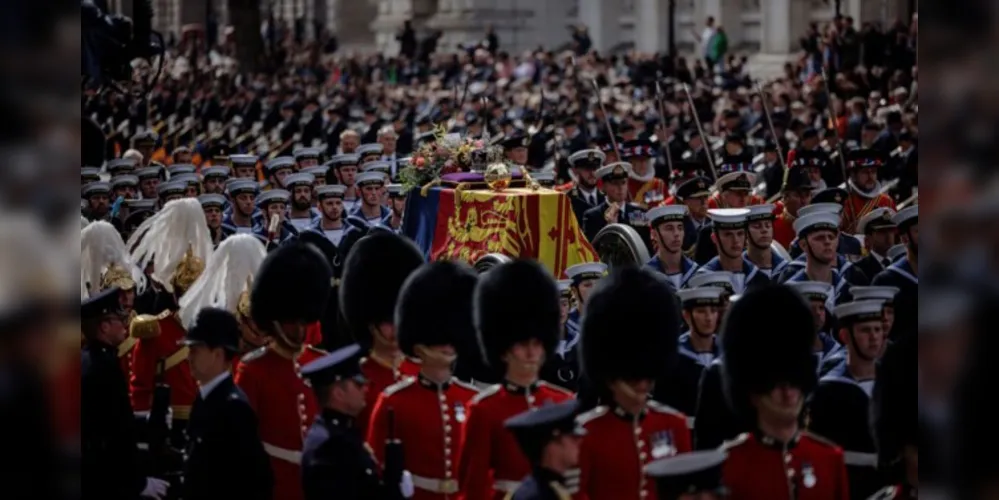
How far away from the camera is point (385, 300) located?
26.1ft

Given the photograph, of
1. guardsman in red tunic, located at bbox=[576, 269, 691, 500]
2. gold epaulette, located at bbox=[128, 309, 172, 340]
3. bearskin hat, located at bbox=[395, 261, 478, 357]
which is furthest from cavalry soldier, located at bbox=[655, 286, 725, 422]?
gold epaulette, located at bbox=[128, 309, 172, 340]

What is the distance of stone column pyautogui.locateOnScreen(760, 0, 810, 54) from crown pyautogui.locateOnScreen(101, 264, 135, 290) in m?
21.2

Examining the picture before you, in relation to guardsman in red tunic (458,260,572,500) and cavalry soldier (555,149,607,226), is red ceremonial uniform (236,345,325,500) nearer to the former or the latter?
guardsman in red tunic (458,260,572,500)

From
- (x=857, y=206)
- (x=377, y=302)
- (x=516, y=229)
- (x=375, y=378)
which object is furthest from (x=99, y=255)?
(x=857, y=206)

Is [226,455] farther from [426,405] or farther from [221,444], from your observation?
[426,405]

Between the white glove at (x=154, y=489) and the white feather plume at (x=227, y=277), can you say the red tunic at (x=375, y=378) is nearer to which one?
the white glove at (x=154, y=489)

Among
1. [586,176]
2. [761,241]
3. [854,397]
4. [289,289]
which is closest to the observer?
[854,397]

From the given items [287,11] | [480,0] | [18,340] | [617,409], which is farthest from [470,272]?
[287,11]

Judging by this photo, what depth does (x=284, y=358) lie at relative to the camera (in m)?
7.54

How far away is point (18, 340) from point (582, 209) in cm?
1024

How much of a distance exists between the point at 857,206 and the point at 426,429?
704 centimetres

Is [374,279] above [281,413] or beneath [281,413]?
above

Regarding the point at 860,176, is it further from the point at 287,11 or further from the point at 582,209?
the point at 287,11

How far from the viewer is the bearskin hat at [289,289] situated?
7801 mm
